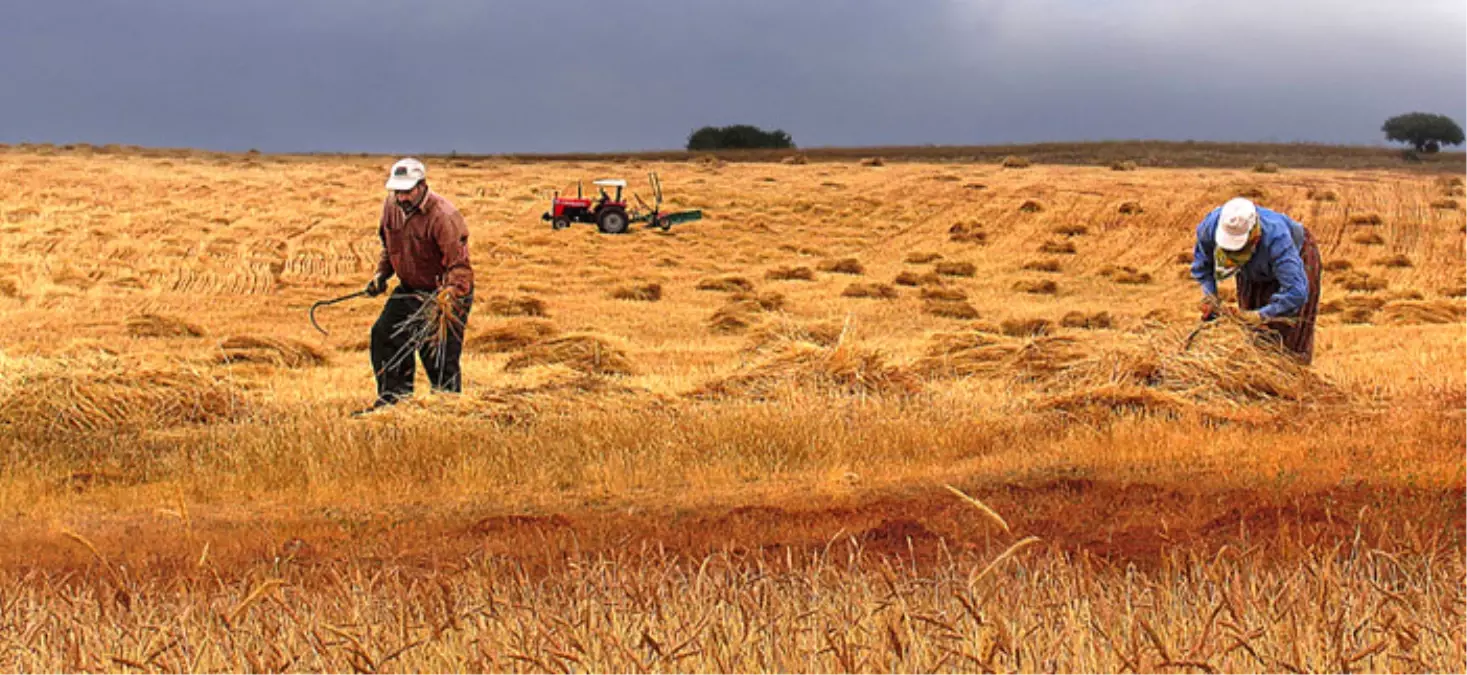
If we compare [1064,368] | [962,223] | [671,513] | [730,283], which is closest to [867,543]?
[671,513]

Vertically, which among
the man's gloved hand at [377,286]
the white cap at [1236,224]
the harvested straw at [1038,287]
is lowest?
the harvested straw at [1038,287]

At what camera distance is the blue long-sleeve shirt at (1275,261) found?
1014 centimetres

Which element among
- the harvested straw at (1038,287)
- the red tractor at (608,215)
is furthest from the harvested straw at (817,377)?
the red tractor at (608,215)

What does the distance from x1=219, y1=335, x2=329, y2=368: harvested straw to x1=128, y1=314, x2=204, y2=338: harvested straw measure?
2.79 meters

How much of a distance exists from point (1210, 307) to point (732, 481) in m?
4.09

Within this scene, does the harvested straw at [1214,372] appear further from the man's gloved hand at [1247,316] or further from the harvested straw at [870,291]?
the harvested straw at [870,291]

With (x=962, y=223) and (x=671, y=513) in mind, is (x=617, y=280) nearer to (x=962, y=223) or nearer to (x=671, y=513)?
(x=962, y=223)

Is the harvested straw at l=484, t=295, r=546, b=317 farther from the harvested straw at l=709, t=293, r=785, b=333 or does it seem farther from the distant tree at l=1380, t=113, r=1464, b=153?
the distant tree at l=1380, t=113, r=1464, b=153

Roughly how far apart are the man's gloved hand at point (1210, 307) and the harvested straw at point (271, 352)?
9.83 m

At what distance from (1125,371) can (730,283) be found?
1413 cm

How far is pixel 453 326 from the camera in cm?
1070

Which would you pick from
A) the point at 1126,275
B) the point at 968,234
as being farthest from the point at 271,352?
the point at 968,234

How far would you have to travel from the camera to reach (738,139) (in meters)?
79.1

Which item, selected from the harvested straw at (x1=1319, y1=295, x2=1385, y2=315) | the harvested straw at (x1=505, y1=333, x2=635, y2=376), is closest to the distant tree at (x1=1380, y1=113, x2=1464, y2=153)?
the harvested straw at (x1=1319, y1=295, x2=1385, y2=315)
